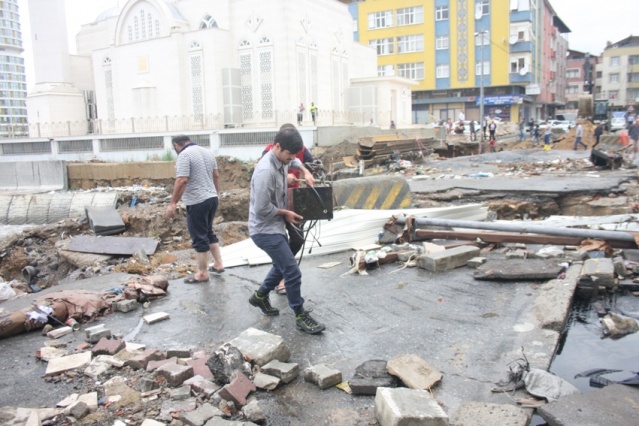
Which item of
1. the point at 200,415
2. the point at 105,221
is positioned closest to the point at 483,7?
the point at 105,221

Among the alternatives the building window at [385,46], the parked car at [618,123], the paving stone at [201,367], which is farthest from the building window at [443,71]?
the paving stone at [201,367]

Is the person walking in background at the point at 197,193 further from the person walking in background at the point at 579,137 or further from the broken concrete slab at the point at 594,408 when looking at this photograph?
the person walking in background at the point at 579,137

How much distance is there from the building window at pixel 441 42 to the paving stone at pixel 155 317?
50475mm

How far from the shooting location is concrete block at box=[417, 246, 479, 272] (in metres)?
5.67

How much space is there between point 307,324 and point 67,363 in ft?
5.97

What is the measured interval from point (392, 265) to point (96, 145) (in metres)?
22.5

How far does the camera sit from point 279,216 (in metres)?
4.37

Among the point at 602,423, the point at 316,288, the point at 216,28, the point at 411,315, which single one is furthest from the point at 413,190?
the point at 216,28

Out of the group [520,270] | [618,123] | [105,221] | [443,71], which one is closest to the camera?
[520,270]

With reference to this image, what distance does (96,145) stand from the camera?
24.9 meters

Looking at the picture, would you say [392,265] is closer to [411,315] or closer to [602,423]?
[411,315]

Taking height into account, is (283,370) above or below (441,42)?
below

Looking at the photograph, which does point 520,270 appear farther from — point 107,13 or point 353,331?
point 107,13

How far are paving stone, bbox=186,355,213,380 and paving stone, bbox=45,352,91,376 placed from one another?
31.3 inches
